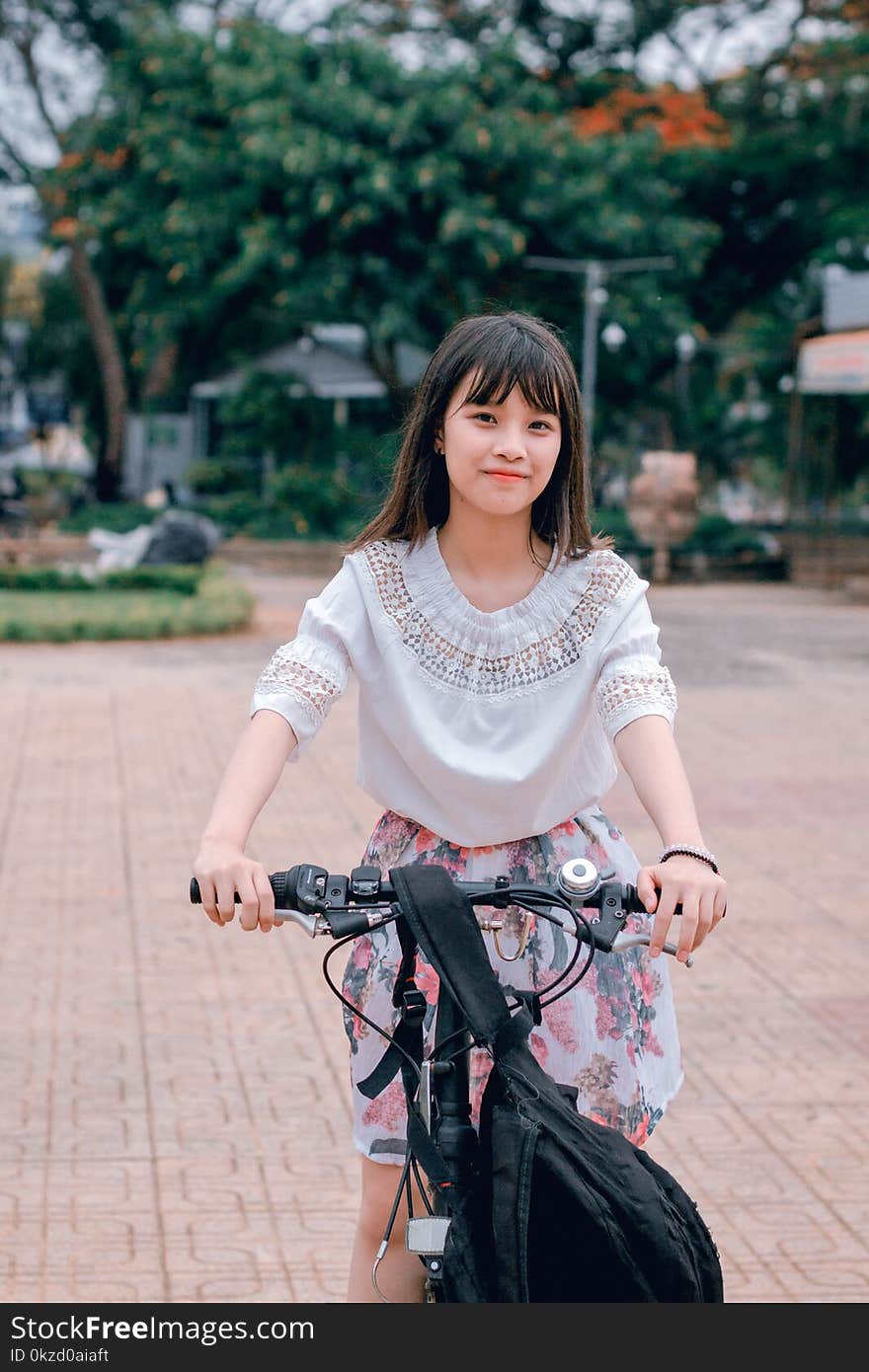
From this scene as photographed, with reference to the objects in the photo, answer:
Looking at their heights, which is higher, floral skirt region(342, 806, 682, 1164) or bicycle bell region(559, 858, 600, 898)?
bicycle bell region(559, 858, 600, 898)

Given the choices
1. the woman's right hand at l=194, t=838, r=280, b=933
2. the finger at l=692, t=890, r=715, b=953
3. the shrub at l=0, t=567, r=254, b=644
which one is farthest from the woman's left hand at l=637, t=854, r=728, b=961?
the shrub at l=0, t=567, r=254, b=644

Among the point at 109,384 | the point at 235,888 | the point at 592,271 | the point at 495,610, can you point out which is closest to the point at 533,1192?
the point at 235,888

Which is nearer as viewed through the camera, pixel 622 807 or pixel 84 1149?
pixel 84 1149

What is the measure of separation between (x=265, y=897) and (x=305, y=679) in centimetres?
42

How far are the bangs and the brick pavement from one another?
1.99 meters

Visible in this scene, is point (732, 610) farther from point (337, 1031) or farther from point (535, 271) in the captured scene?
point (337, 1031)

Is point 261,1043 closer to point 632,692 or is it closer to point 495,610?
point 495,610

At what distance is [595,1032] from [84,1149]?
2254mm

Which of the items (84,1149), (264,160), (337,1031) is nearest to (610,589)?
(84,1149)

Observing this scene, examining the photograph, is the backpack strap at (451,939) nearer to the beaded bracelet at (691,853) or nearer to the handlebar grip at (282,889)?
the handlebar grip at (282,889)

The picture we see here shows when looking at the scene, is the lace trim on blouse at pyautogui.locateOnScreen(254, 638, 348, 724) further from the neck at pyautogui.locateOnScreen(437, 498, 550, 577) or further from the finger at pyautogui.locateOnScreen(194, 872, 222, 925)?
the finger at pyautogui.locateOnScreen(194, 872, 222, 925)

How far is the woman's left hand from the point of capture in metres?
2.03

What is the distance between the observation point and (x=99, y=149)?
29844mm

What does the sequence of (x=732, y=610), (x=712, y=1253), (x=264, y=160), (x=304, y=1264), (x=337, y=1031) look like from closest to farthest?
1. (x=712, y=1253)
2. (x=304, y=1264)
3. (x=337, y=1031)
4. (x=732, y=610)
5. (x=264, y=160)
